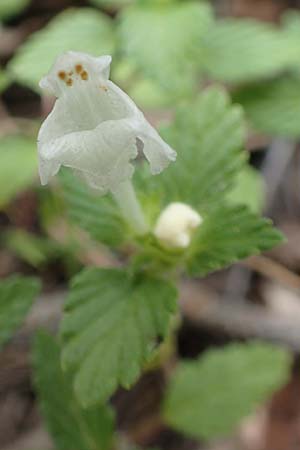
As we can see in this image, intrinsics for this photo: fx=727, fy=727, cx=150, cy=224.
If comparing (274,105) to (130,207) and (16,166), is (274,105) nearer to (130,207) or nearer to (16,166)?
(16,166)

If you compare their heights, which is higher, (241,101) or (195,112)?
(195,112)

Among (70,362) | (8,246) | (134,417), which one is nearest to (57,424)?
(70,362)

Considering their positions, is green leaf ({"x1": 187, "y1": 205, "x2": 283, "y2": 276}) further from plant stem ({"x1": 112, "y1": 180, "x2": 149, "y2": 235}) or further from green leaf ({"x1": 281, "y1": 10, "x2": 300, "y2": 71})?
green leaf ({"x1": 281, "y1": 10, "x2": 300, "y2": 71})

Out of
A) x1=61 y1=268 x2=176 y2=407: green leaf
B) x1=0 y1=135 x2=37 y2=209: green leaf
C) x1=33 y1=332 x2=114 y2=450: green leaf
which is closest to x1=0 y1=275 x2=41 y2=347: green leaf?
x1=61 y1=268 x2=176 y2=407: green leaf

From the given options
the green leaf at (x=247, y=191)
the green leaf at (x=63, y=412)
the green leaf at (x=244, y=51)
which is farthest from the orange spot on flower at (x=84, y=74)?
the green leaf at (x=244, y=51)

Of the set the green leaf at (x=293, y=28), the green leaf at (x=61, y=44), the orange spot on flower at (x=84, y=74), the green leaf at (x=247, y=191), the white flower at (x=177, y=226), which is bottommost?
the green leaf at (x=247, y=191)

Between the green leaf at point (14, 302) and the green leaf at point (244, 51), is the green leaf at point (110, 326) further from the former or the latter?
the green leaf at point (244, 51)

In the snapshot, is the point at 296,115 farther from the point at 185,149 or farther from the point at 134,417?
the point at 134,417
